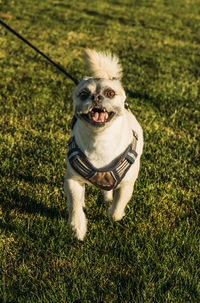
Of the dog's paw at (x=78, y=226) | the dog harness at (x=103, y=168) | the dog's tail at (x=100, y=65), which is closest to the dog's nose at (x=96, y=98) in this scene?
the dog harness at (x=103, y=168)

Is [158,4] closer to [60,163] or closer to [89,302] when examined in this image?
[60,163]

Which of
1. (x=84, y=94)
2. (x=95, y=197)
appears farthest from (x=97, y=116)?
(x=95, y=197)

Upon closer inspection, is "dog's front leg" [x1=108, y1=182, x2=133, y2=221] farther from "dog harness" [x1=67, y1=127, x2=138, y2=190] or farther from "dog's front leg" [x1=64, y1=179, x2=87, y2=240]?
"dog's front leg" [x1=64, y1=179, x2=87, y2=240]

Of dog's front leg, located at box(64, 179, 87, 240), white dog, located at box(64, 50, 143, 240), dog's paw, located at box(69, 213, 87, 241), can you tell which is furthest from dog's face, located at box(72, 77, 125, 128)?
dog's paw, located at box(69, 213, 87, 241)

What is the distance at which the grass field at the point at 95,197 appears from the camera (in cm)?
226

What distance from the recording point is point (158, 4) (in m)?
15.1

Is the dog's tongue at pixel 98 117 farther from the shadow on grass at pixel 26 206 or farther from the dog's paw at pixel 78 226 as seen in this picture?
the shadow on grass at pixel 26 206

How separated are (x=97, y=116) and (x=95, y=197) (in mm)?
1240

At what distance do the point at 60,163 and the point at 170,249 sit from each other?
164 centimetres

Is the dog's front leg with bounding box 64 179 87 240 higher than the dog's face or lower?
lower

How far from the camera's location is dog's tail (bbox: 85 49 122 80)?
2648 mm

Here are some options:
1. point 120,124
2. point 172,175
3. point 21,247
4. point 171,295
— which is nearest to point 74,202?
point 21,247

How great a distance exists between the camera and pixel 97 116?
7.10 ft

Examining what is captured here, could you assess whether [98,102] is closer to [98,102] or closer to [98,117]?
[98,102]
